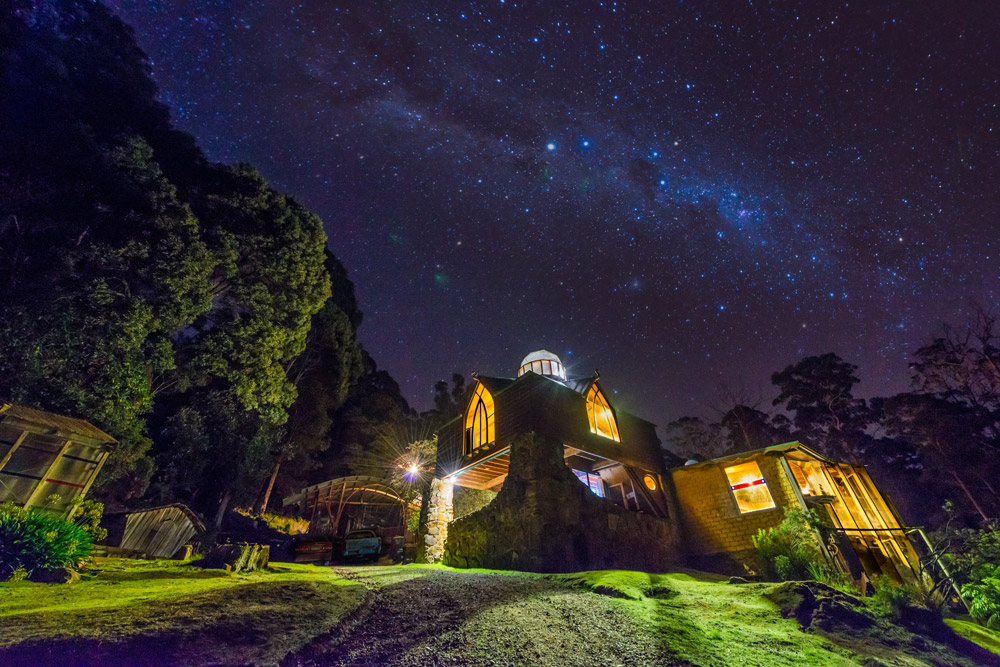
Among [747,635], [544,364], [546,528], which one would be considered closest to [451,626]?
[747,635]

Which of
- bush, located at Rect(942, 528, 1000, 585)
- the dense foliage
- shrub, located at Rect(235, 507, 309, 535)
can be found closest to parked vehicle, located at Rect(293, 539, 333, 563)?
the dense foliage

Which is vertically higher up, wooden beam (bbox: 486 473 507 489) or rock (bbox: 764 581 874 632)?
wooden beam (bbox: 486 473 507 489)

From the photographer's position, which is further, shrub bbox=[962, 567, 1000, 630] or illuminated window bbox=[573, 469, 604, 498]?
illuminated window bbox=[573, 469, 604, 498]

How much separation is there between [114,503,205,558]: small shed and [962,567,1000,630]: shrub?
27.2 metres

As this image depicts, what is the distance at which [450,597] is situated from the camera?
20.8ft

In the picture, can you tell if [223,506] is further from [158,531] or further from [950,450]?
[950,450]

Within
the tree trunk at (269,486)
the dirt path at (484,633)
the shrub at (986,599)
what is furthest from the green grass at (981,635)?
the tree trunk at (269,486)

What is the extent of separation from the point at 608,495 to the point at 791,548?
22.7 ft

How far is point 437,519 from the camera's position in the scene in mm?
16797

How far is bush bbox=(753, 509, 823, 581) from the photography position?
1252 cm

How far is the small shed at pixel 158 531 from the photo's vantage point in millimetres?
13930

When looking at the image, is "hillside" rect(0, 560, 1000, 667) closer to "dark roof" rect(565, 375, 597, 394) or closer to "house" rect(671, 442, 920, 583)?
"house" rect(671, 442, 920, 583)

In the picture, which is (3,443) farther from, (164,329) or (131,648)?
(131,648)

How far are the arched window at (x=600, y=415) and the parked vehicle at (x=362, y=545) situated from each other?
1153 centimetres
